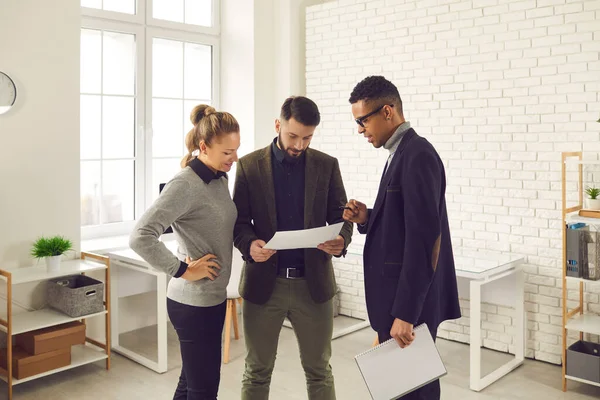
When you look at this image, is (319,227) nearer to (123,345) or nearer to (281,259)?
(281,259)

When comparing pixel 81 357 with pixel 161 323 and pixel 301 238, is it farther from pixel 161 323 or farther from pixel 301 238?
pixel 301 238

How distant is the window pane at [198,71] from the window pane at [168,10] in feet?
0.80

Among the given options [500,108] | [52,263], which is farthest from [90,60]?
[500,108]

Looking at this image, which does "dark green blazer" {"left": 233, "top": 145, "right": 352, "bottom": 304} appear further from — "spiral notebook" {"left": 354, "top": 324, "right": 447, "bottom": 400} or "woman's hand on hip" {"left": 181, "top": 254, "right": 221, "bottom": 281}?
"spiral notebook" {"left": 354, "top": 324, "right": 447, "bottom": 400}

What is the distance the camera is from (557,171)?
157 inches

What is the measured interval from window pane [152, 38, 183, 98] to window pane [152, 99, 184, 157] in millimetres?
83

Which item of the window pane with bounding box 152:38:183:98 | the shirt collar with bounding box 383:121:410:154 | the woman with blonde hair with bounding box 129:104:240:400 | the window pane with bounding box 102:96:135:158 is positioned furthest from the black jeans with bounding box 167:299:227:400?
the window pane with bounding box 152:38:183:98

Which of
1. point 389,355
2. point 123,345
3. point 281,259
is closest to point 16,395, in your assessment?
point 123,345

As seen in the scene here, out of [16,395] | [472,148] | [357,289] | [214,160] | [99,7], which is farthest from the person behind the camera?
[357,289]

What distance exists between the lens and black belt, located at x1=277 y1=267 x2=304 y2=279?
2439 millimetres

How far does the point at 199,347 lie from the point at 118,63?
3.24m

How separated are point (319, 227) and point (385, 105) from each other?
0.53m

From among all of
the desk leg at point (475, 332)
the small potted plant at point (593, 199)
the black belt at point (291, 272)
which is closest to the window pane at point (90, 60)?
the black belt at point (291, 272)

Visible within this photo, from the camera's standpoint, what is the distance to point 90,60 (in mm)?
4660
